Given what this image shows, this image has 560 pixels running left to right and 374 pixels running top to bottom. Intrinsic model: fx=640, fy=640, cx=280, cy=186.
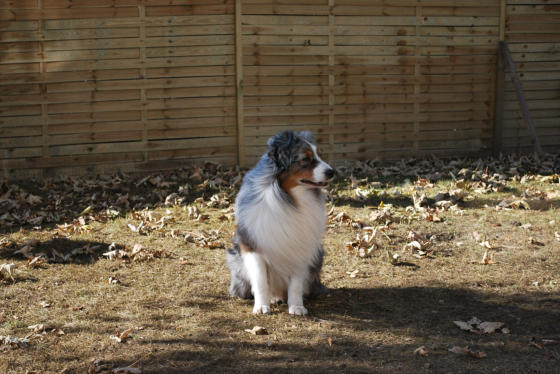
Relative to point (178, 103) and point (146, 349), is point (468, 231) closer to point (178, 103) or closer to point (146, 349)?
point (146, 349)

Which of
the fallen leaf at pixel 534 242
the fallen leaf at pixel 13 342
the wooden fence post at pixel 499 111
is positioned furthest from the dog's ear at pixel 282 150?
the wooden fence post at pixel 499 111

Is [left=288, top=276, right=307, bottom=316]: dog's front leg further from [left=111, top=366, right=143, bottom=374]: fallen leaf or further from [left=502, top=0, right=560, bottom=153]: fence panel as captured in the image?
[left=502, top=0, right=560, bottom=153]: fence panel

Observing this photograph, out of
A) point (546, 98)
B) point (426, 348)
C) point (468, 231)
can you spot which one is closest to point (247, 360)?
point (426, 348)

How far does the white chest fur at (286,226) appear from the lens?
14.2 feet

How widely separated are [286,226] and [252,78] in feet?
19.9

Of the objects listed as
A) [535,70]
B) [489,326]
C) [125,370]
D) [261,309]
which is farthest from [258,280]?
[535,70]

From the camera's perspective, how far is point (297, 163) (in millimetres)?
4227

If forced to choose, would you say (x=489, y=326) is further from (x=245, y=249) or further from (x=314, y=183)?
(x=245, y=249)

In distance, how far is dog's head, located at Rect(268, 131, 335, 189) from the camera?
4215mm

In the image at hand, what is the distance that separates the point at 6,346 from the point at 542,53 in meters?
10.2

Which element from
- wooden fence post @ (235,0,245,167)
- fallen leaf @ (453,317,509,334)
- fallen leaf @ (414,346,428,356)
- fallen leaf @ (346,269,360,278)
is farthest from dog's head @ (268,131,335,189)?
wooden fence post @ (235,0,245,167)

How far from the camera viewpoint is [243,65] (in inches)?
393

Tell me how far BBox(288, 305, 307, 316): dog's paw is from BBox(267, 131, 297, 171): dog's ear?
101 centimetres

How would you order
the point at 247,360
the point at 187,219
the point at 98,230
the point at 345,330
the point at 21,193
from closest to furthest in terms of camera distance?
the point at 247,360, the point at 345,330, the point at 98,230, the point at 187,219, the point at 21,193
